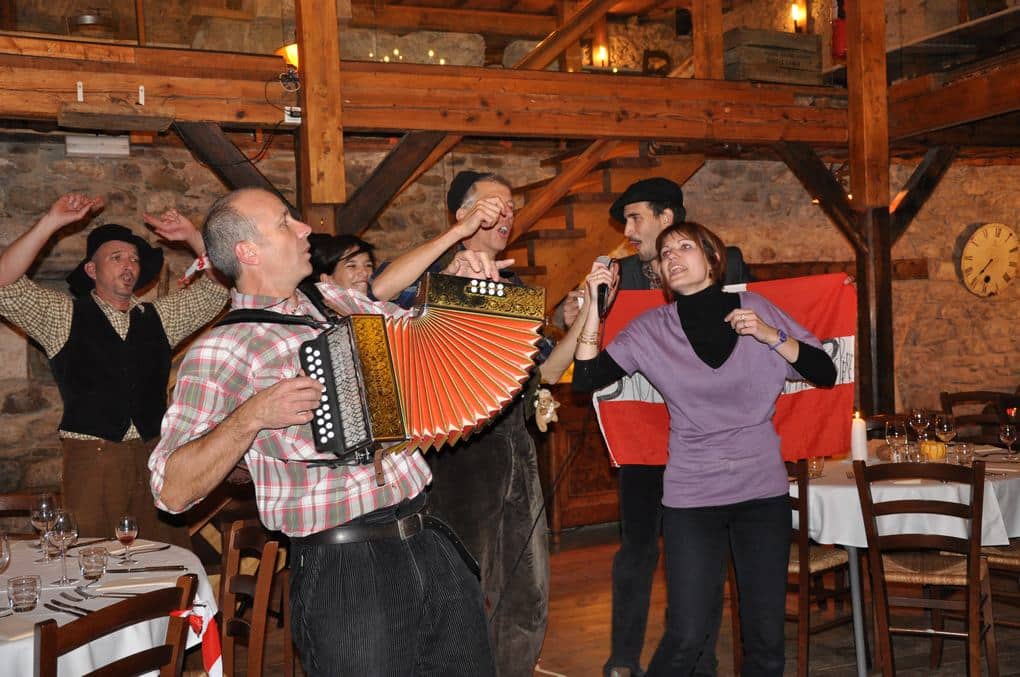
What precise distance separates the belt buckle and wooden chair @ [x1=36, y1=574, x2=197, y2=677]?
2.01 ft

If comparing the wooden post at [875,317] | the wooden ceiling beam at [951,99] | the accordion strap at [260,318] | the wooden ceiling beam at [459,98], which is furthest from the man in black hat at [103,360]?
the wooden ceiling beam at [951,99]

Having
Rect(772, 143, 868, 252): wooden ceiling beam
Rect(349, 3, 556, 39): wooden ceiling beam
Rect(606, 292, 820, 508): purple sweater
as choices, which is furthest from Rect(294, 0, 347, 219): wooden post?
Rect(772, 143, 868, 252): wooden ceiling beam

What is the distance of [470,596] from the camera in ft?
7.06

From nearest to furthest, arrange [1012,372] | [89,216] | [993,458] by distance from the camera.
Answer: [993,458] < [89,216] < [1012,372]

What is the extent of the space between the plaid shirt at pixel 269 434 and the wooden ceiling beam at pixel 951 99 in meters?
5.62

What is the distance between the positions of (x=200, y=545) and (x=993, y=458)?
13.0ft

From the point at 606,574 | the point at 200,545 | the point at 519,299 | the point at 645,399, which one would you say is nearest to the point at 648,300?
the point at 645,399

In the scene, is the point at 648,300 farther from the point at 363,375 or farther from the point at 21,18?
the point at 21,18

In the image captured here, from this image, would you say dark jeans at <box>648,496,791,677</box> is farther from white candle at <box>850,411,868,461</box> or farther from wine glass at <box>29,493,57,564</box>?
wine glass at <box>29,493,57,564</box>

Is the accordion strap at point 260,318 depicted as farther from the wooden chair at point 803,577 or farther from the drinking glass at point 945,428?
the drinking glass at point 945,428

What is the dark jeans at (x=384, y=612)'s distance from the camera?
78.1 inches

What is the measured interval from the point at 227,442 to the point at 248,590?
5.02 feet

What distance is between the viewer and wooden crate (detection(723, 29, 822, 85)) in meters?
6.80

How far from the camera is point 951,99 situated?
21.5 feet
